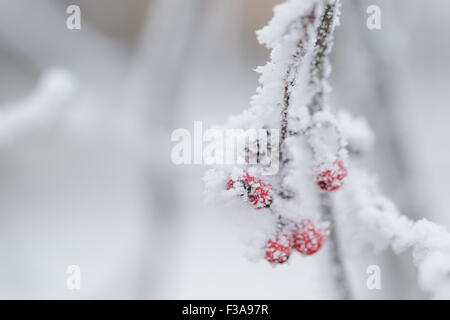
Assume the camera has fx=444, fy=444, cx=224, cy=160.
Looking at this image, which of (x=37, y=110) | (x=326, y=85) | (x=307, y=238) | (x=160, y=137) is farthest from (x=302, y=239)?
(x=160, y=137)

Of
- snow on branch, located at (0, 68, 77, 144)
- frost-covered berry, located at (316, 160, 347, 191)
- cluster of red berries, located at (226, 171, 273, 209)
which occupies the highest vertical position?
snow on branch, located at (0, 68, 77, 144)

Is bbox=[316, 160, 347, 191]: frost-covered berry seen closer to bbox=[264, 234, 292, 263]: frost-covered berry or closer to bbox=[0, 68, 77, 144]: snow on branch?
bbox=[264, 234, 292, 263]: frost-covered berry

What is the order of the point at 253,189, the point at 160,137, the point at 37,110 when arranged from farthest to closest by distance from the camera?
1. the point at 160,137
2. the point at 37,110
3. the point at 253,189

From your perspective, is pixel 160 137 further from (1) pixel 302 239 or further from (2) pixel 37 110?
(1) pixel 302 239

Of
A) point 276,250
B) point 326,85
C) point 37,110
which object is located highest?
point 37,110

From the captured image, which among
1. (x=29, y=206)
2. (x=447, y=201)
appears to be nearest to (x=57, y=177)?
(x=29, y=206)

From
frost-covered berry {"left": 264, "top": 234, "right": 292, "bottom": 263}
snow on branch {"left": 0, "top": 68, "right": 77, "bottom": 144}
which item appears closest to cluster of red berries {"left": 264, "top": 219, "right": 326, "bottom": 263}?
frost-covered berry {"left": 264, "top": 234, "right": 292, "bottom": 263}

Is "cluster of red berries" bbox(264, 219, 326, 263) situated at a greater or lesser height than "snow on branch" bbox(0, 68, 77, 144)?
lesser
